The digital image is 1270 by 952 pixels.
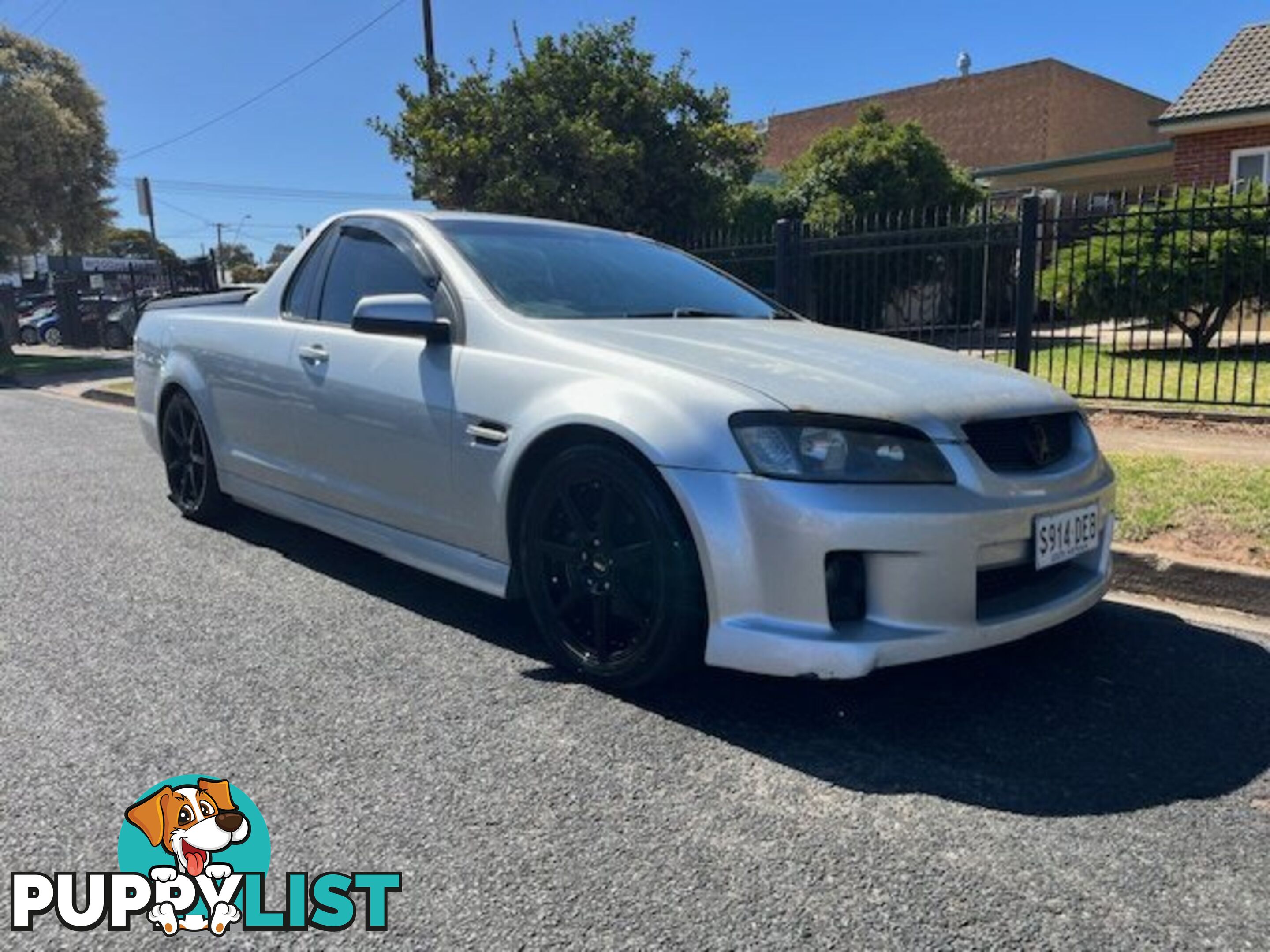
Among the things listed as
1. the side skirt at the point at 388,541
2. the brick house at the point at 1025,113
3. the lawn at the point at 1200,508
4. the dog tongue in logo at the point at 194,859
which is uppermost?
the brick house at the point at 1025,113

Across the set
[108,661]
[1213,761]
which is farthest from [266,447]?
[1213,761]

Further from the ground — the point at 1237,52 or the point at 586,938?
the point at 1237,52

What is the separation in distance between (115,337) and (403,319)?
23474 mm

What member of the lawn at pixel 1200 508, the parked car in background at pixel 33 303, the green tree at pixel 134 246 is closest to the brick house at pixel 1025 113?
the parked car in background at pixel 33 303

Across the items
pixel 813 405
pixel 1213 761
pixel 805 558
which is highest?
pixel 813 405

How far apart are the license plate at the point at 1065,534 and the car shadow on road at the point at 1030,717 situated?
0.45 m

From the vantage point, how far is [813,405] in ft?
9.48

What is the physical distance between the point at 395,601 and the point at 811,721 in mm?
1907

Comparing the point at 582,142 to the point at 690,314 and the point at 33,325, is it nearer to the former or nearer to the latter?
the point at 690,314

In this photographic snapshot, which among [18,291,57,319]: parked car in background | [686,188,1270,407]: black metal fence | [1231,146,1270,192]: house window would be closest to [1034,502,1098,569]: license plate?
[686,188,1270,407]: black metal fence

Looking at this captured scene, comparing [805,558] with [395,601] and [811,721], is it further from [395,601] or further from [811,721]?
[395,601]

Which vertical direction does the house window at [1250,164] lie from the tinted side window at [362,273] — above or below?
above

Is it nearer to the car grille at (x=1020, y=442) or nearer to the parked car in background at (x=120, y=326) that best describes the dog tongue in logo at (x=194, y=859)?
the car grille at (x=1020, y=442)

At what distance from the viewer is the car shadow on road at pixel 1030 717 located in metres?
2.71
